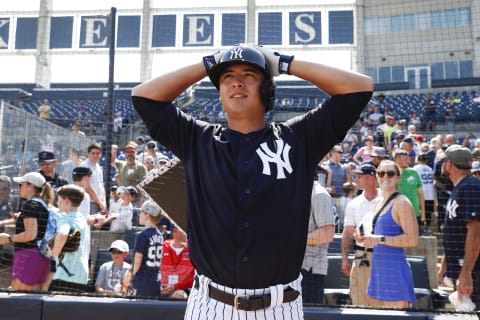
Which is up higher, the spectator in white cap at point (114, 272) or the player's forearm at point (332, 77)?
the player's forearm at point (332, 77)

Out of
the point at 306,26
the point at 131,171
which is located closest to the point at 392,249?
the point at 131,171

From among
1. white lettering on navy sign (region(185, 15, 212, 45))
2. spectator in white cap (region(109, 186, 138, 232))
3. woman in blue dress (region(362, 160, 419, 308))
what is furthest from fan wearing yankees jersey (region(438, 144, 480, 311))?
white lettering on navy sign (region(185, 15, 212, 45))

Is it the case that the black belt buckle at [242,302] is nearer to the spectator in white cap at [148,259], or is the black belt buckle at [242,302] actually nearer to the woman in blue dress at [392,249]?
the woman in blue dress at [392,249]

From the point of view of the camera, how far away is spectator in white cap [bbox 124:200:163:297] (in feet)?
14.1

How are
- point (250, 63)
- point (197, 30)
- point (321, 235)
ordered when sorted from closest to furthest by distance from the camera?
point (250, 63) → point (321, 235) → point (197, 30)

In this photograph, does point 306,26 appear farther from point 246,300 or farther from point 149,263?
point 246,300

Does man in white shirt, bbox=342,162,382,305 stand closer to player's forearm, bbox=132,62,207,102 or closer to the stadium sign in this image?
player's forearm, bbox=132,62,207,102

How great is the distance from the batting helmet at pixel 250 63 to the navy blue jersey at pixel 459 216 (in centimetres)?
255

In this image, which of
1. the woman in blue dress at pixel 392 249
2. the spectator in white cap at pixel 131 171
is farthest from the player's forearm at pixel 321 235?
the spectator in white cap at pixel 131 171

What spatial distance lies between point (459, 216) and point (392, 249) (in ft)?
2.41

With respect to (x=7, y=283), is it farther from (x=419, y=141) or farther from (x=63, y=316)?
(x=419, y=141)

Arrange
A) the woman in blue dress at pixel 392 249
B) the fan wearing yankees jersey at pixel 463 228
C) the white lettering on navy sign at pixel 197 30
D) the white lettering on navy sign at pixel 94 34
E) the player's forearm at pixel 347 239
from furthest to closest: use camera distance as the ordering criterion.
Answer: the white lettering on navy sign at pixel 197 30 → the white lettering on navy sign at pixel 94 34 → the player's forearm at pixel 347 239 → the fan wearing yankees jersey at pixel 463 228 → the woman in blue dress at pixel 392 249

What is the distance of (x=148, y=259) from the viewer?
436cm

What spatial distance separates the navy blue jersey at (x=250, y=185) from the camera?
1563 millimetres
